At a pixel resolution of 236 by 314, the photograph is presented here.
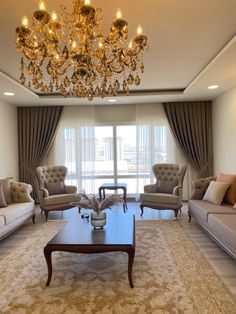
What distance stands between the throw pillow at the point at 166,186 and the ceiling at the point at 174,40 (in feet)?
6.34

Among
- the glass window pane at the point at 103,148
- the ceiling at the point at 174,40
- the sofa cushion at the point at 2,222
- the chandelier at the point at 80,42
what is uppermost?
the ceiling at the point at 174,40

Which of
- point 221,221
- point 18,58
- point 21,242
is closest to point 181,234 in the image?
point 221,221

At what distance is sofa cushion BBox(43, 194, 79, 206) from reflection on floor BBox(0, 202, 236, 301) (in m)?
0.42

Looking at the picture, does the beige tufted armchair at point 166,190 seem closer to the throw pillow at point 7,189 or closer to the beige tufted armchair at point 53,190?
the beige tufted armchair at point 53,190

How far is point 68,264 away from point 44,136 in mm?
4061

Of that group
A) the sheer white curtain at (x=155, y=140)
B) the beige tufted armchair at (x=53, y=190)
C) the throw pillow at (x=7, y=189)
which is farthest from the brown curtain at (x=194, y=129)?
the throw pillow at (x=7, y=189)

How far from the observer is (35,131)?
255 inches

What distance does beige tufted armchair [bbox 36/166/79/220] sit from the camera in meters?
5.00

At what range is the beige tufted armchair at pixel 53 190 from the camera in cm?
500

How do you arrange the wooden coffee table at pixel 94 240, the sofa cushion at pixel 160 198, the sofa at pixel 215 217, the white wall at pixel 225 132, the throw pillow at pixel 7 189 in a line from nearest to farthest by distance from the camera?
the wooden coffee table at pixel 94 240 < the sofa at pixel 215 217 < the throw pillow at pixel 7 189 < the sofa cushion at pixel 160 198 < the white wall at pixel 225 132

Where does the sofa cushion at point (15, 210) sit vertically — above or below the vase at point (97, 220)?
below

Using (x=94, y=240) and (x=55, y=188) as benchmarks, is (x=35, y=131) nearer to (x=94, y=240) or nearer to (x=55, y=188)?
(x=55, y=188)

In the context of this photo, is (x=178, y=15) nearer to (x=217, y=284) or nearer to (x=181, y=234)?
(x=217, y=284)

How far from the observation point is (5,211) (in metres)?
3.91
